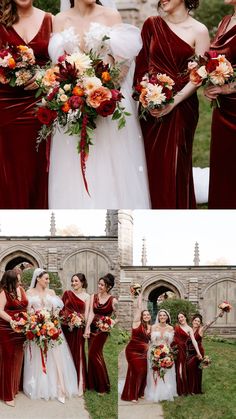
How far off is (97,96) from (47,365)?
6.21 ft

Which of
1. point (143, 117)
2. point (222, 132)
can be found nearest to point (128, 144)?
point (143, 117)

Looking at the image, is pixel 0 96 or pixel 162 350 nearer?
pixel 162 350

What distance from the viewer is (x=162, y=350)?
23.1 ft

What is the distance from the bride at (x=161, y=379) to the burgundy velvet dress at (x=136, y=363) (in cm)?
4

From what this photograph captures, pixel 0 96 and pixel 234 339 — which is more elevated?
pixel 0 96

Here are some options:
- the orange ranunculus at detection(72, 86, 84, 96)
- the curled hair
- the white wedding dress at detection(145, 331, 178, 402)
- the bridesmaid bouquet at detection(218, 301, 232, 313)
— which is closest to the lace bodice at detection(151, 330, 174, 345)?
the white wedding dress at detection(145, 331, 178, 402)

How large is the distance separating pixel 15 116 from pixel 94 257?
1399mm

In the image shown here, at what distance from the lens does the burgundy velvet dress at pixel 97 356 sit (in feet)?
23.0

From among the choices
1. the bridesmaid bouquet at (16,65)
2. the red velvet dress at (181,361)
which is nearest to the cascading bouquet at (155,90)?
the bridesmaid bouquet at (16,65)

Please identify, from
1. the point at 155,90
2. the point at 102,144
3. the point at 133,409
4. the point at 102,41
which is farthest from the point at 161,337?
the point at 102,41

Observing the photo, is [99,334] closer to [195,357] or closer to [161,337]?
[161,337]

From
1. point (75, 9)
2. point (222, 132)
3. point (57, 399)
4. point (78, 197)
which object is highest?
point (75, 9)

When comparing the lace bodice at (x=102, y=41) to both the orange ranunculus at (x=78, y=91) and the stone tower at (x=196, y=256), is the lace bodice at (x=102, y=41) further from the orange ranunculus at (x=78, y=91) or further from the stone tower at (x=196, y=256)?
the stone tower at (x=196, y=256)

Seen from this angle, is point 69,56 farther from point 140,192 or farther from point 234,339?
point 234,339
